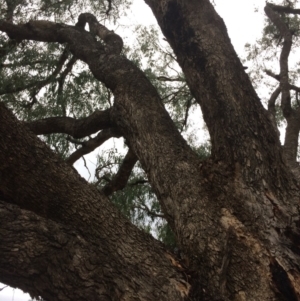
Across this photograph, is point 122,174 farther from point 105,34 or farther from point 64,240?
point 64,240

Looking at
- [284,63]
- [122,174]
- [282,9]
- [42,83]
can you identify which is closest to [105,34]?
[42,83]

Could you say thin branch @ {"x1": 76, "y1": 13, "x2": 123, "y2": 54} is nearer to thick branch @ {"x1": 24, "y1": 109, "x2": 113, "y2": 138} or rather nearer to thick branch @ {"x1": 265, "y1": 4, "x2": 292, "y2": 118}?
thick branch @ {"x1": 24, "y1": 109, "x2": 113, "y2": 138}

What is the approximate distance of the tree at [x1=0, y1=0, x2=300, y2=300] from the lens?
156 cm

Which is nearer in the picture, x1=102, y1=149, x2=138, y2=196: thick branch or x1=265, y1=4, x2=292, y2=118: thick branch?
x1=102, y1=149, x2=138, y2=196: thick branch

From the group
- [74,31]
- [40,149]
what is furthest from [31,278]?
[74,31]

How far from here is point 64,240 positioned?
160cm

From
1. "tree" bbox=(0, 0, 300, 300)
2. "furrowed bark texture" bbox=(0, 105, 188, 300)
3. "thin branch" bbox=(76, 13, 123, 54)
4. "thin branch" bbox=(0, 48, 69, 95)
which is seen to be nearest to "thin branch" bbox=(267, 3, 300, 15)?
"thin branch" bbox=(76, 13, 123, 54)

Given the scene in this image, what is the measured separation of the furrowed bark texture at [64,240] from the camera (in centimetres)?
152

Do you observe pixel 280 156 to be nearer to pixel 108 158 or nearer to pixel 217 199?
pixel 217 199

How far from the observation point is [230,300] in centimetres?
174

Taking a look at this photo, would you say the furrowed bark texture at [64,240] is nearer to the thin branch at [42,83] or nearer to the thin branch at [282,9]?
the thin branch at [42,83]

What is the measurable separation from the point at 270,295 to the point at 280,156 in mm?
669

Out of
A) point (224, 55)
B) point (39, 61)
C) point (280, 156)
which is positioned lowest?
point (280, 156)

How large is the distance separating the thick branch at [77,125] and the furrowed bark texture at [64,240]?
0.87 meters
